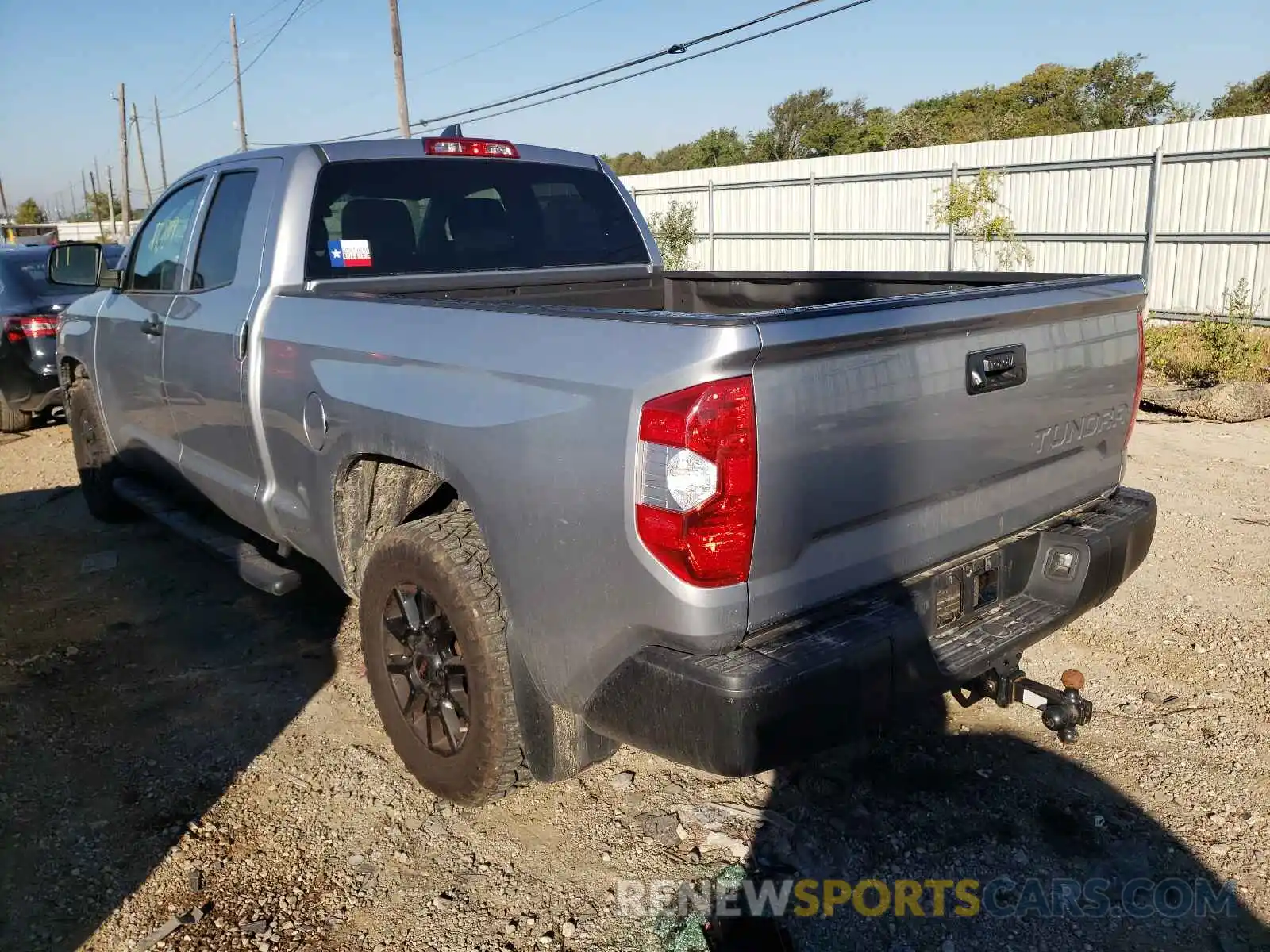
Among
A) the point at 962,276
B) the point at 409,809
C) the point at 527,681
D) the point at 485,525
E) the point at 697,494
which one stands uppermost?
the point at 962,276

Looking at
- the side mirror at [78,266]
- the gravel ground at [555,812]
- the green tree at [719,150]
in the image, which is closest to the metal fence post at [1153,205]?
the gravel ground at [555,812]

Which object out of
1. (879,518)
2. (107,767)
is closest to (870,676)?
(879,518)

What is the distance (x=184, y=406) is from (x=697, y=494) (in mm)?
3045

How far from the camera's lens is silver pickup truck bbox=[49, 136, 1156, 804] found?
87.0 inches

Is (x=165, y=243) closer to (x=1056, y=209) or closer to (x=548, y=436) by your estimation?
(x=548, y=436)

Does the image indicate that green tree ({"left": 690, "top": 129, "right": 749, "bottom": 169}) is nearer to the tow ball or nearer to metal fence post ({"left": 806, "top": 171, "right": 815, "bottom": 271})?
metal fence post ({"left": 806, "top": 171, "right": 815, "bottom": 271})

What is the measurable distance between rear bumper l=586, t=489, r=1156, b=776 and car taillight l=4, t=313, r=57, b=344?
819cm

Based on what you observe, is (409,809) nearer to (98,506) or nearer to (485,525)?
(485,525)

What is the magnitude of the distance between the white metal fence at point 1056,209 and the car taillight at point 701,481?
37.4 ft

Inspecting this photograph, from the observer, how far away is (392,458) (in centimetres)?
311

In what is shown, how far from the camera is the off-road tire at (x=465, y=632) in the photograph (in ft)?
9.02

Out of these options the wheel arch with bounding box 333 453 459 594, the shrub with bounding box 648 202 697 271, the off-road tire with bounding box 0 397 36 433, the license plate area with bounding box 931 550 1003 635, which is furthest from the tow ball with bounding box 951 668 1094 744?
the shrub with bounding box 648 202 697 271

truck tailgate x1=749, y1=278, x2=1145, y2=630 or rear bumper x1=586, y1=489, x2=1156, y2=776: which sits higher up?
truck tailgate x1=749, y1=278, x2=1145, y2=630

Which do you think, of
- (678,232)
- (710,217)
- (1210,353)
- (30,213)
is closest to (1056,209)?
(1210,353)
